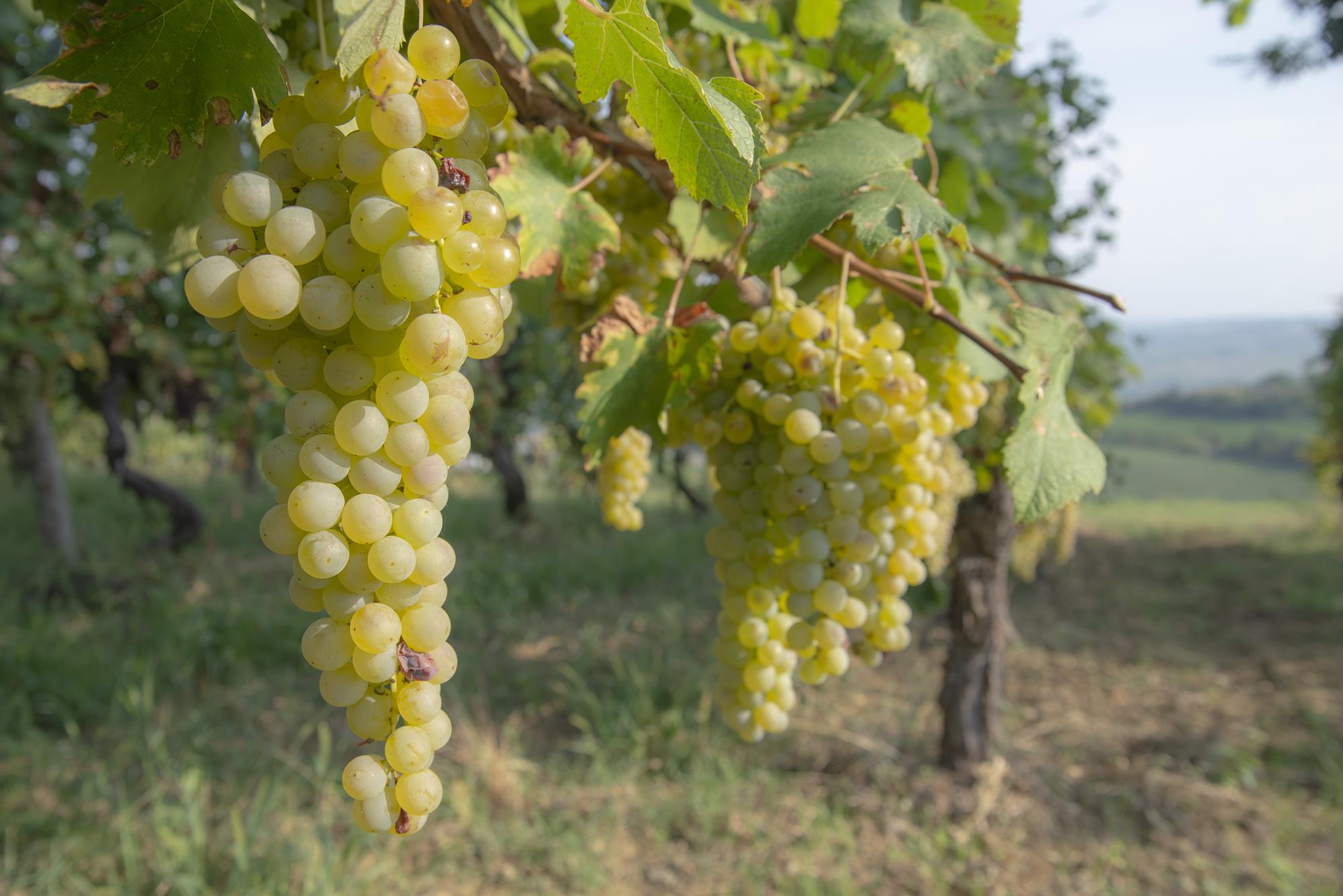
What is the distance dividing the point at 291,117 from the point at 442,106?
131 millimetres

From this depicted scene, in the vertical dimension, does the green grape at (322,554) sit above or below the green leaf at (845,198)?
below

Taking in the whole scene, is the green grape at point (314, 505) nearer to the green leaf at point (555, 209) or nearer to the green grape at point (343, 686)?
the green grape at point (343, 686)

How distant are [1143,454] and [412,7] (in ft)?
103

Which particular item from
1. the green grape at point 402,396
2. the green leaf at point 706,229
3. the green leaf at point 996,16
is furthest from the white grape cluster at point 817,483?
the green grape at point 402,396

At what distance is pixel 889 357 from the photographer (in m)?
1.00

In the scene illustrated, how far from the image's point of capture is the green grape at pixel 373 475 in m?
0.56

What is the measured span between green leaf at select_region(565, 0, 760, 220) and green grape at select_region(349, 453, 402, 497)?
0.31m

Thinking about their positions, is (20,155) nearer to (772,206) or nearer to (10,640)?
(10,640)

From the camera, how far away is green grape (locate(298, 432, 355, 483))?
54 centimetres

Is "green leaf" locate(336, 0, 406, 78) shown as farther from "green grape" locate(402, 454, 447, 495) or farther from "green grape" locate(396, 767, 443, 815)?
"green grape" locate(396, 767, 443, 815)

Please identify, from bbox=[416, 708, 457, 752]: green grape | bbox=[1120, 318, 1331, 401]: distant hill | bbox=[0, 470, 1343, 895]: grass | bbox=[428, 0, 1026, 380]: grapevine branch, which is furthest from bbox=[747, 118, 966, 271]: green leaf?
bbox=[1120, 318, 1331, 401]: distant hill

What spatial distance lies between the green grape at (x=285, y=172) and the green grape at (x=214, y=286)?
0.24ft

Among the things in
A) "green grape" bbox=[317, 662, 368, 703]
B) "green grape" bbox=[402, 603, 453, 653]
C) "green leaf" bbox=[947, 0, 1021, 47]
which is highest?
"green leaf" bbox=[947, 0, 1021, 47]

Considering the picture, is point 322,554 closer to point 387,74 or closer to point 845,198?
point 387,74
